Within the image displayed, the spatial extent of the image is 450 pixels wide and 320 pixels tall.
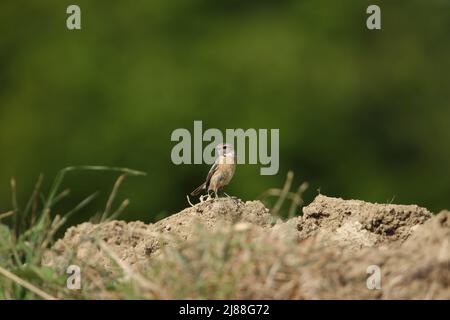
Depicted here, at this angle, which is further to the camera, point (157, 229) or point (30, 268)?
point (157, 229)

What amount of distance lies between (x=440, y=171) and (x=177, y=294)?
9175mm

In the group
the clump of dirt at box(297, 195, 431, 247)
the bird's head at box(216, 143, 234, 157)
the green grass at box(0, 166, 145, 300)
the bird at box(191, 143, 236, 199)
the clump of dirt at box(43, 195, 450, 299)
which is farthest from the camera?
the bird's head at box(216, 143, 234, 157)

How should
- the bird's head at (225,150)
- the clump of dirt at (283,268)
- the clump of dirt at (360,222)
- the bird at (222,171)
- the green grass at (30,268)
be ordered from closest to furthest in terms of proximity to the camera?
the clump of dirt at (283,268), the green grass at (30,268), the clump of dirt at (360,222), the bird at (222,171), the bird's head at (225,150)

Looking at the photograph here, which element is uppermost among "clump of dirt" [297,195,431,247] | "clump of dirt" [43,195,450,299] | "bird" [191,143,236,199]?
"clump of dirt" [43,195,450,299]

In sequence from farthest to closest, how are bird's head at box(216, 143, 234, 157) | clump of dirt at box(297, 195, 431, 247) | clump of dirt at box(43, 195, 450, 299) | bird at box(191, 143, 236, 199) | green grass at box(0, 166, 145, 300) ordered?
bird's head at box(216, 143, 234, 157) < bird at box(191, 143, 236, 199) < clump of dirt at box(297, 195, 431, 247) < green grass at box(0, 166, 145, 300) < clump of dirt at box(43, 195, 450, 299)

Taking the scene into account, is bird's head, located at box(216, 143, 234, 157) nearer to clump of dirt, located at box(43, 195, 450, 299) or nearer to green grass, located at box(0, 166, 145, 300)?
green grass, located at box(0, 166, 145, 300)

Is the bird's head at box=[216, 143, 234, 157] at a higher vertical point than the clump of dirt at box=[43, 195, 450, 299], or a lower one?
lower

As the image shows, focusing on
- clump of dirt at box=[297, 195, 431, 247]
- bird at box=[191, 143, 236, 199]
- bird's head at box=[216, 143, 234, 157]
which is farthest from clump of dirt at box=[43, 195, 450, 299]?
bird's head at box=[216, 143, 234, 157]

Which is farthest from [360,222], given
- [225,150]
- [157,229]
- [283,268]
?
[225,150]

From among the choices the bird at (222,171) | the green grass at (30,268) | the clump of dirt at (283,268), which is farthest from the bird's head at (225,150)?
the clump of dirt at (283,268)

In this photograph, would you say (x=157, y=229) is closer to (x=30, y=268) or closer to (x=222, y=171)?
(x=30, y=268)

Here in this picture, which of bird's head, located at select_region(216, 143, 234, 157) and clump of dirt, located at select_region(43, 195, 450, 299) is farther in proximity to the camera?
bird's head, located at select_region(216, 143, 234, 157)

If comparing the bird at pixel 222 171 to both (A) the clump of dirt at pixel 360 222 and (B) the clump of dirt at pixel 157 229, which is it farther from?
(A) the clump of dirt at pixel 360 222

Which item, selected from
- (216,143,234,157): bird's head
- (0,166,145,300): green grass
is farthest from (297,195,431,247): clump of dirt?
(216,143,234,157): bird's head
